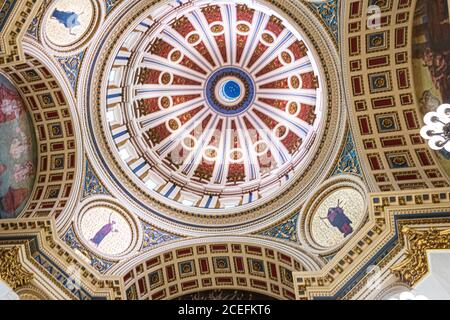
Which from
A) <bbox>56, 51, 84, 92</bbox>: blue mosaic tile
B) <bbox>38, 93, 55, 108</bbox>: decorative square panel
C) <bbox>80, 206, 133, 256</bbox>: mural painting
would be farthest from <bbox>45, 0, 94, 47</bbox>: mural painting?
<bbox>80, 206, 133, 256</bbox>: mural painting

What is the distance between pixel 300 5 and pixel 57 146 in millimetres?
9327

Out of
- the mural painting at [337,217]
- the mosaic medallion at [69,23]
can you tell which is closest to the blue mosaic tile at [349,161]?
the mural painting at [337,217]

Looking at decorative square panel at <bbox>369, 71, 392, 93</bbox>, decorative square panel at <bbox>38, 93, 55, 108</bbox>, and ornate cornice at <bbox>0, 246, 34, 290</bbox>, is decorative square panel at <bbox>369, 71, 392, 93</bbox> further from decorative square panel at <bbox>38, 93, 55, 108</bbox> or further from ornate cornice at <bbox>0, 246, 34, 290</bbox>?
ornate cornice at <bbox>0, 246, 34, 290</bbox>

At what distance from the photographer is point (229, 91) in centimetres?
2552

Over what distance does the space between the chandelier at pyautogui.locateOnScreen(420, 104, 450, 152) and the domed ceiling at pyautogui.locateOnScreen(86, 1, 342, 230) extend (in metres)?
6.04

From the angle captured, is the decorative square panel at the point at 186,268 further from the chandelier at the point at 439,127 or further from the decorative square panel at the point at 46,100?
the chandelier at the point at 439,127

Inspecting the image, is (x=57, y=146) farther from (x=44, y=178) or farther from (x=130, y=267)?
(x=130, y=267)

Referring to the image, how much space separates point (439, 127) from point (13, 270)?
37.8 ft

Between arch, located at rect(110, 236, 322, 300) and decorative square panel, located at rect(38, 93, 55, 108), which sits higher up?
decorative square panel, located at rect(38, 93, 55, 108)

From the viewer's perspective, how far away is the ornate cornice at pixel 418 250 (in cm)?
1260

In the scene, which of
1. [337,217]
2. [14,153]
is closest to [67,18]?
[14,153]

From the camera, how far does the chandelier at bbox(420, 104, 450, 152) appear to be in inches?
438

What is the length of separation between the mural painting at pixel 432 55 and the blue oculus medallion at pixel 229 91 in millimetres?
11266

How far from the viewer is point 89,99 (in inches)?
720
